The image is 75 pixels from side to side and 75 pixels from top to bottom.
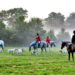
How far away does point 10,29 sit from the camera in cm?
5644

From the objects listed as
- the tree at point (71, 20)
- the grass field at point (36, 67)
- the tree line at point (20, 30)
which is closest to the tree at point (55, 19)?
the tree at point (71, 20)

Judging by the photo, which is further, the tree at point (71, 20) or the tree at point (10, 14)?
the tree at point (71, 20)

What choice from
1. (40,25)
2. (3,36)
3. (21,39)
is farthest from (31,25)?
(3,36)

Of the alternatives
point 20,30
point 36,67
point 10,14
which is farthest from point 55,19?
point 36,67

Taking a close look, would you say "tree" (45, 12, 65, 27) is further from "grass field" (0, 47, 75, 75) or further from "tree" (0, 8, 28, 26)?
"grass field" (0, 47, 75, 75)

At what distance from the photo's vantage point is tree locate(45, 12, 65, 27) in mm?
110012

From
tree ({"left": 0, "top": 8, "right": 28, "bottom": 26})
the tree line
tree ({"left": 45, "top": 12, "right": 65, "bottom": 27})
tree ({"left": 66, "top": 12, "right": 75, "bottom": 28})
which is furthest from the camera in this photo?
tree ({"left": 66, "top": 12, "right": 75, "bottom": 28})

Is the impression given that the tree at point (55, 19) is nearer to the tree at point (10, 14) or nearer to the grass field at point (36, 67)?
the tree at point (10, 14)

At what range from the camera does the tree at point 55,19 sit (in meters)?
110

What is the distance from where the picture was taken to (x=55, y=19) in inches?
4400

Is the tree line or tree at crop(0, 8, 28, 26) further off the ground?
tree at crop(0, 8, 28, 26)

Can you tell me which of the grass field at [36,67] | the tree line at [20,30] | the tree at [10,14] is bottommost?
the grass field at [36,67]

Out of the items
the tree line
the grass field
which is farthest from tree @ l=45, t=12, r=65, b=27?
the grass field

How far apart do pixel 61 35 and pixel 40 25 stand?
16884mm
